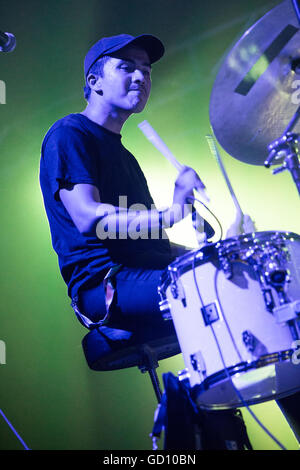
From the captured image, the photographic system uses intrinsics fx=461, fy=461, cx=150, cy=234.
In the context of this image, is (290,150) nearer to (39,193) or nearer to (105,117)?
(105,117)

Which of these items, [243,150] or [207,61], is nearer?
[243,150]

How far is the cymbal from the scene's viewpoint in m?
1.32

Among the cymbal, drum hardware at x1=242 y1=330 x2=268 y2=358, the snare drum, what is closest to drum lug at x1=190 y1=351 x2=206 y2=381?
the snare drum

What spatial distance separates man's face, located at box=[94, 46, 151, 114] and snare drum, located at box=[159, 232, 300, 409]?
70cm

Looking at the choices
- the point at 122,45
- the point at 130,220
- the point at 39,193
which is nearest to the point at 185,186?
the point at 130,220

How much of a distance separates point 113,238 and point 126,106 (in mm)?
561

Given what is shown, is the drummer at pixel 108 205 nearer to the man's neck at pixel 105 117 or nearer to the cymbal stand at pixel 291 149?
the man's neck at pixel 105 117

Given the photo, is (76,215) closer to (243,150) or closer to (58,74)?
(243,150)

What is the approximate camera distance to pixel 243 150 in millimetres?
1535

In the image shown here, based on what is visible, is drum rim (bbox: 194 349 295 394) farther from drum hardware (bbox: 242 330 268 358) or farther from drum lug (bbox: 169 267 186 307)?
drum lug (bbox: 169 267 186 307)

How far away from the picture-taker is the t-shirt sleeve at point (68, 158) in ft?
4.35

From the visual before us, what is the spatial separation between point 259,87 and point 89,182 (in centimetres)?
61

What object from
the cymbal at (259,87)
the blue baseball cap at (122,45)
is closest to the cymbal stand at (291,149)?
the cymbal at (259,87)
